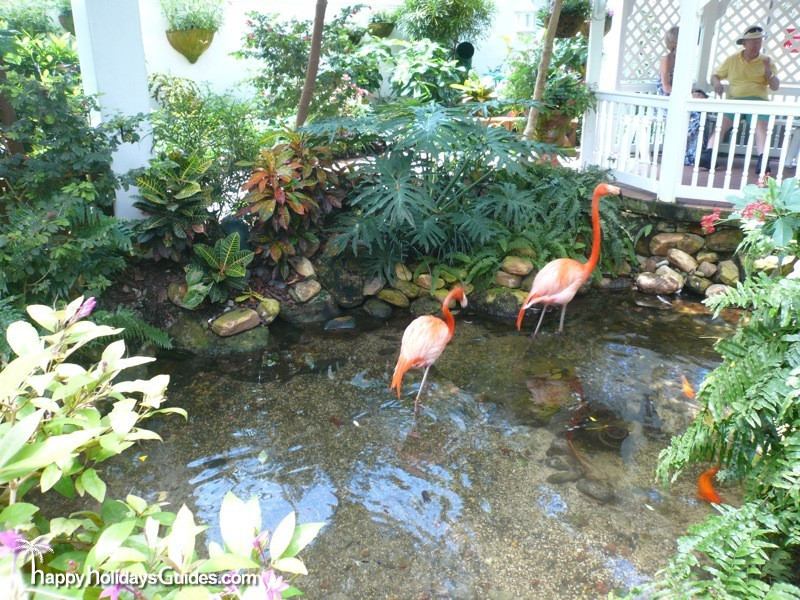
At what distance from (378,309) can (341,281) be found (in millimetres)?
398

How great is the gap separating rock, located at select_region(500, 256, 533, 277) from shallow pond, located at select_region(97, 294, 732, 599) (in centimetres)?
57

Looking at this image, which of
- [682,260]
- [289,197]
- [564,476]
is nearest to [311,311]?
[289,197]

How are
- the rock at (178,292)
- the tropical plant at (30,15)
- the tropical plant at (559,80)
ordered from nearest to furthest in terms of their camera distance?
1. the rock at (178,292)
2. the tropical plant at (559,80)
3. the tropical plant at (30,15)

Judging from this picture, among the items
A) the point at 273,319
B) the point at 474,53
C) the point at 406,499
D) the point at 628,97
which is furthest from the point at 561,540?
the point at 474,53

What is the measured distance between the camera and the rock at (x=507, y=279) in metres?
5.60

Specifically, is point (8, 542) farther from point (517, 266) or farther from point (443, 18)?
point (443, 18)

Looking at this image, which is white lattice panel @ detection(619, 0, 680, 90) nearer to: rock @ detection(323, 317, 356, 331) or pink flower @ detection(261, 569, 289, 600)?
rock @ detection(323, 317, 356, 331)

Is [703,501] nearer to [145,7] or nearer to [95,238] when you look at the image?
[95,238]

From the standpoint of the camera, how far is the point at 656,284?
5812 mm

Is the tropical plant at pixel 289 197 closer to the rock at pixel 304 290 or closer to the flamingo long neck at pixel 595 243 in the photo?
the rock at pixel 304 290

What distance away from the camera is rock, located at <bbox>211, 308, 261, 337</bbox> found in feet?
16.0

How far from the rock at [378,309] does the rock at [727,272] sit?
9.78 feet

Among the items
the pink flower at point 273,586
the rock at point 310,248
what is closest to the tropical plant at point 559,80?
the rock at point 310,248

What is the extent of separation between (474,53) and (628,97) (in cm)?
557
